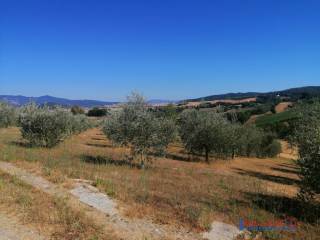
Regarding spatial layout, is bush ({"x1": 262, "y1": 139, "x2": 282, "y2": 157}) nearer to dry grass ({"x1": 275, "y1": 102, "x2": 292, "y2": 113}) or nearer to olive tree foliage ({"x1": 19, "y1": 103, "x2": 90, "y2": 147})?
olive tree foliage ({"x1": 19, "y1": 103, "x2": 90, "y2": 147})

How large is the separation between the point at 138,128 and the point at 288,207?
9.99 m

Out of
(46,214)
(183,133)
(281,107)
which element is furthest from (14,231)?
(281,107)

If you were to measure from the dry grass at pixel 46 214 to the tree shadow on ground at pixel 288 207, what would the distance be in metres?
6.26

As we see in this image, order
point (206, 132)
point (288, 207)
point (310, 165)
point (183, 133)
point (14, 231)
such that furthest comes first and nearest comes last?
point (183, 133) < point (206, 132) < point (288, 207) < point (310, 165) < point (14, 231)

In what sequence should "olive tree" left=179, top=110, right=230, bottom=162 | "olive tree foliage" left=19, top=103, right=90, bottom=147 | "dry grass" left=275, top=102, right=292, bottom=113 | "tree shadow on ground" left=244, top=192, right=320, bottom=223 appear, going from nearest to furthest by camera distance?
"tree shadow on ground" left=244, top=192, right=320, bottom=223 → "olive tree foliage" left=19, top=103, right=90, bottom=147 → "olive tree" left=179, top=110, right=230, bottom=162 → "dry grass" left=275, top=102, right=292, bottom=113

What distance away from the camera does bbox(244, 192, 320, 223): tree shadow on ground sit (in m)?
11.1

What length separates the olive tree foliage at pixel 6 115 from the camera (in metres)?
45.2

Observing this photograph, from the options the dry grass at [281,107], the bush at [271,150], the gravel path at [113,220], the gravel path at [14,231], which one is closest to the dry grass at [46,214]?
the gravel path at [14,231]

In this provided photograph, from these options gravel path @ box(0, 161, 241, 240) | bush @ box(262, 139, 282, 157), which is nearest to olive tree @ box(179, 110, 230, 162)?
bush @ box(262, 139, 282, 157)

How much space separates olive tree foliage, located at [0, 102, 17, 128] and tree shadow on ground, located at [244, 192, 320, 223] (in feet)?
130

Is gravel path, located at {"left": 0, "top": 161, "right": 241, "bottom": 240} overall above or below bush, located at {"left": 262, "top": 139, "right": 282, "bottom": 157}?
above

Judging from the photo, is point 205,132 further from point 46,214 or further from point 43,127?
point 46,214

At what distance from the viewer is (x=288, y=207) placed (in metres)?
12.4

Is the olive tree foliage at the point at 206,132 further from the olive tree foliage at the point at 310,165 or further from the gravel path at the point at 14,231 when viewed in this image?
the gravel path at the point at 14,231
